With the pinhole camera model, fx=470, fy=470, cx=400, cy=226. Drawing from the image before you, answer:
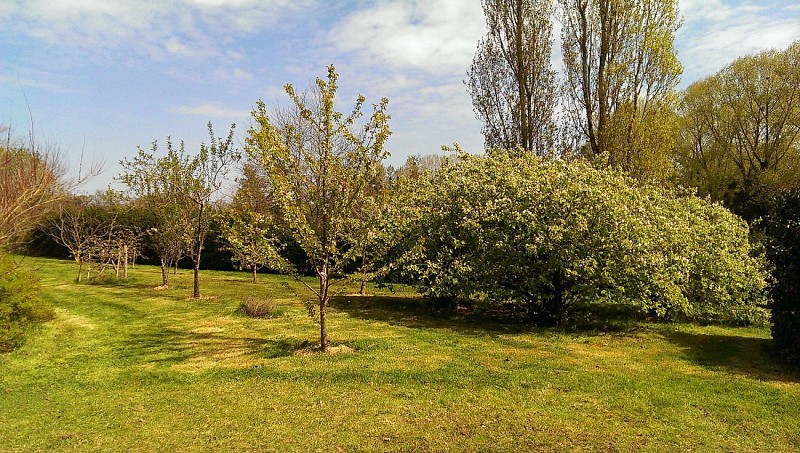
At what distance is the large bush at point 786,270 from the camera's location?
8.03 meters

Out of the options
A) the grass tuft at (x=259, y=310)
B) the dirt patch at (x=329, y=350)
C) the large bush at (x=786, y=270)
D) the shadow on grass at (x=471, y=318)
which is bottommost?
the dirt patch at (x=329, y=350)

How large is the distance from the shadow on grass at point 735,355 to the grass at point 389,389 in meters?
0.05

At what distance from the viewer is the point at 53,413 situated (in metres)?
5.80

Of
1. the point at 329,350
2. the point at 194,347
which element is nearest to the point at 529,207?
the point at 329,350

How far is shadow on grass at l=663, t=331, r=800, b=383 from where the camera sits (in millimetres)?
7551

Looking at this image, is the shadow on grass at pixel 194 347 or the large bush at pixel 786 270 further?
the shadow on grass at pixel 194 347

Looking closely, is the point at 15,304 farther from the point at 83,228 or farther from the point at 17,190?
the point at 83,228

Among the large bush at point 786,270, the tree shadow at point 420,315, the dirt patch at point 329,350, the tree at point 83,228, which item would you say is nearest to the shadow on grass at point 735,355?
the large bush at point 786,270

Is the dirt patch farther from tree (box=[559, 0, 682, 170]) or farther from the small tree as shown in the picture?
tree (box=[559, 0, 682, 170])

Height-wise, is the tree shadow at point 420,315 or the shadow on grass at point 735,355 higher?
the tree shadow at point 420,315

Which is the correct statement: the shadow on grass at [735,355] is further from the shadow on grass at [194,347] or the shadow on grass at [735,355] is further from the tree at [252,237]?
the tree at [252,237]

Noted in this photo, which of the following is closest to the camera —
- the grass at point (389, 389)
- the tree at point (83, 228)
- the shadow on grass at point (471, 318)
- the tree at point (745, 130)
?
the grass at point (389, 389)

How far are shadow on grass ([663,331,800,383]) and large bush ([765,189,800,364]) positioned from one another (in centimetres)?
39

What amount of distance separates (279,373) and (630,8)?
57.3ft
